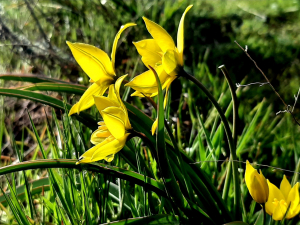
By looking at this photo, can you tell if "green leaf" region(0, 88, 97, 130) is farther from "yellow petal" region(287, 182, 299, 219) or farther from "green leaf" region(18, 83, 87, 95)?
"yellow petal" region(287, 182, 299, 219)

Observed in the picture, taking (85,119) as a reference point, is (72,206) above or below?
below

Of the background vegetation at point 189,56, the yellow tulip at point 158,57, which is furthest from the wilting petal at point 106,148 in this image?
the background vegetation at point 189,56

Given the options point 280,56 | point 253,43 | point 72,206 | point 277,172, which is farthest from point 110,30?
point 72,206

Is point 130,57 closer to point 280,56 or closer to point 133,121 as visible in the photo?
point 280,56

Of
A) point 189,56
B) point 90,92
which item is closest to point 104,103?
point 90,92

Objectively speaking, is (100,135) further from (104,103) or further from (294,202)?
(294,202)

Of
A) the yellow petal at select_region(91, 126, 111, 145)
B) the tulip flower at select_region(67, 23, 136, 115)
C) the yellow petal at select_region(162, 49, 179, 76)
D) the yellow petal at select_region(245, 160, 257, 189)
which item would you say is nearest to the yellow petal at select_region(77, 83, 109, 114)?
the tulip flower at select_region(67, 23, 136, 115)

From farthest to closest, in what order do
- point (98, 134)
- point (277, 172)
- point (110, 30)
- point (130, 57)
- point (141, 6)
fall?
point (141, 6), point (110, 30), point (130, 57), point (277, 172), point (98, 134)

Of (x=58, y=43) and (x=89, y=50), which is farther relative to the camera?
(x=58, y=43)
